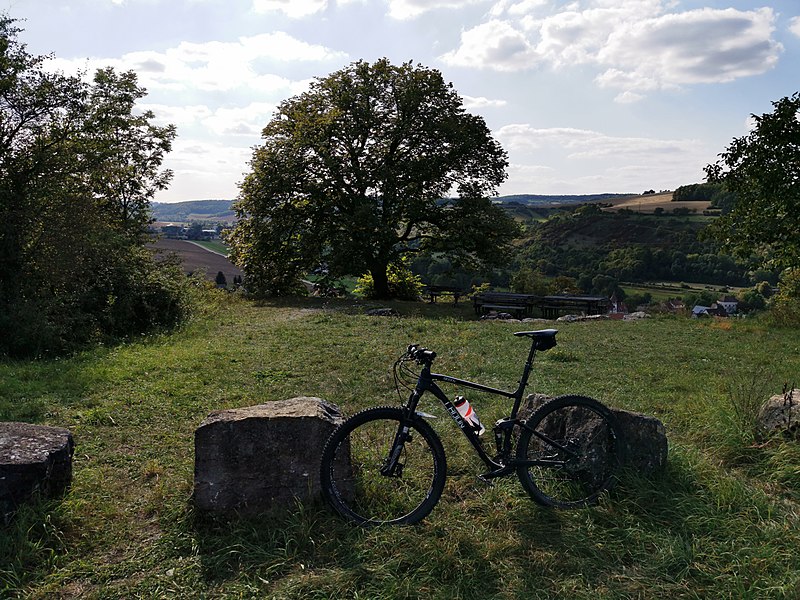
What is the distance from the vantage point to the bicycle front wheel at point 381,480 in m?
4.20

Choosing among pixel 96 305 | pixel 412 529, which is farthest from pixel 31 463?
pixel 96 305

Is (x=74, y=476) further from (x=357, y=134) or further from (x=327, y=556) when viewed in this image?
(x=357, y=134)

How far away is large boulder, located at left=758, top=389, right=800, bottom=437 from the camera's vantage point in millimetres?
5219

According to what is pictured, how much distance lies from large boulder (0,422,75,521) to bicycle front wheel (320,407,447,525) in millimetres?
2085

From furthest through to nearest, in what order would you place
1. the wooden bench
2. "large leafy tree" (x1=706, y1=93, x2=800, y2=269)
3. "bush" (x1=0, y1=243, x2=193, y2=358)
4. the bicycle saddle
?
1. the wooden bench
2. "large leafy tree" (x1=706, y1=93, x2=800, y2=269)
3. "bush" (x1=0, y1=243, x2=193, y2=358)
4. the bicycle saddle

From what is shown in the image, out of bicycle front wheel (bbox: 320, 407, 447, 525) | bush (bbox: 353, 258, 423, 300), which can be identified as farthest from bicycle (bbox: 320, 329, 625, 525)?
bush (bbox: 353, 258, 423, 300)

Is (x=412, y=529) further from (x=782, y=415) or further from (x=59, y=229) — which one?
(x=59, y=229)

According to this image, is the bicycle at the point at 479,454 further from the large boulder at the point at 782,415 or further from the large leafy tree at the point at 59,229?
the large leafy tree at the point at 59,229

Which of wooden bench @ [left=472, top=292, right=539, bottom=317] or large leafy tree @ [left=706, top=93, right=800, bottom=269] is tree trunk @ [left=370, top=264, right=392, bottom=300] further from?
large leafy tree @ [left=706, top=93, right=800, bottom=269]

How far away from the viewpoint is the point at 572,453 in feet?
15.0

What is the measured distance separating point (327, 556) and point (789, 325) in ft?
56.2

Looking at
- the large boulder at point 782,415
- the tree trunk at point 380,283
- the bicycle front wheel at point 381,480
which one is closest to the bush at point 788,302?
the large boulder at point 782,415

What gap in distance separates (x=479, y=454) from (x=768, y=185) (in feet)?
51.4

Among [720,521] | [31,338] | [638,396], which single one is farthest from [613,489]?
[31,338]
